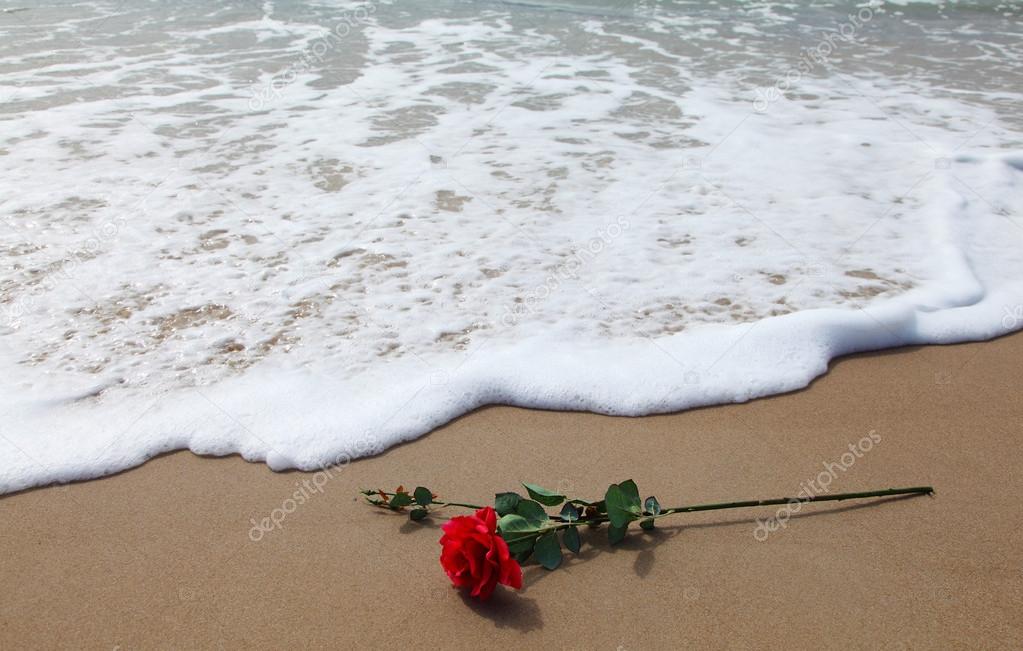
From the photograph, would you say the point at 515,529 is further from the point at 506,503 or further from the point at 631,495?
the point at 631,495

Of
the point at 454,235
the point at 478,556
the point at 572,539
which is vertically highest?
the point at 478,556

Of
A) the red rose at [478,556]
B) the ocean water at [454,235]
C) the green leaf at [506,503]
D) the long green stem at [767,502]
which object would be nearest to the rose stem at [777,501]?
the long green stem at [767,502]

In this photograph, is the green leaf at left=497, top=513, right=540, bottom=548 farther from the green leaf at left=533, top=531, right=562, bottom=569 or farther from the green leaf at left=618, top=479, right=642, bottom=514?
the green leaf at left=618, top=479, right=642, bottom=514

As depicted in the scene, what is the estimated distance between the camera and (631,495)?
2.00 m

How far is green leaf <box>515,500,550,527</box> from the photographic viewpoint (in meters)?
1.94

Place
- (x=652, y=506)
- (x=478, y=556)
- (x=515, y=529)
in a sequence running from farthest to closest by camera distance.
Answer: (x=652, y=506) → (x=515, y=529) → (x=478, y=556)

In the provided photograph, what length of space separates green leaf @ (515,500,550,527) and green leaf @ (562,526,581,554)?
0.07m

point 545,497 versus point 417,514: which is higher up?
point 545,497

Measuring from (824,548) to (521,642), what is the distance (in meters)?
0.80

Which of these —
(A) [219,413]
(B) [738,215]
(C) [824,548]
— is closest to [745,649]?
(C) [824,548]

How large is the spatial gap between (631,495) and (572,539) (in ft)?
0.60

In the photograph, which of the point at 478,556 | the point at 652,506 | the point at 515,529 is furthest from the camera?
the point at 652,506

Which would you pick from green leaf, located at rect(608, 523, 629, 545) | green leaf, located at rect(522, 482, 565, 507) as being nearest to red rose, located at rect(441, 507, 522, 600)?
green leaf, located at rect(522, 482, 565, 507)

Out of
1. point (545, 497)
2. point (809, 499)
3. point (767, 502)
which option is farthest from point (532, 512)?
point (809, 499)
